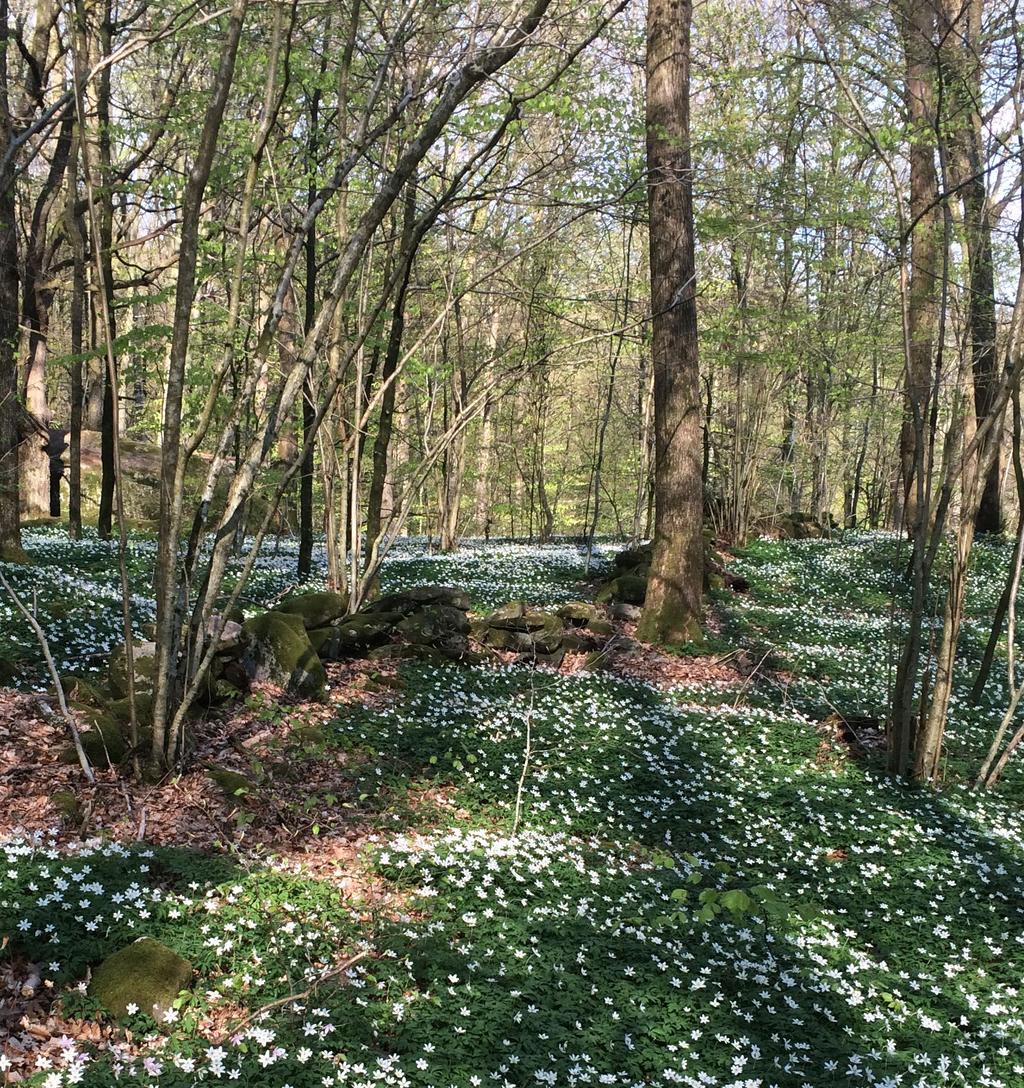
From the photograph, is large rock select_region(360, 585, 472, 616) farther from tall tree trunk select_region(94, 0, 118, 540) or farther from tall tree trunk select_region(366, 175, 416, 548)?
tall tree trunk select_region(94, 0, 118, 540)

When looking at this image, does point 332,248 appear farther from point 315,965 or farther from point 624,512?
point 624,512

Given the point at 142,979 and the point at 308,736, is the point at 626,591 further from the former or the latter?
the point at 142,979

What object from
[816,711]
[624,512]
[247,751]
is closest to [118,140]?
[247,751]

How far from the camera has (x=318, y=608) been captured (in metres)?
10.8

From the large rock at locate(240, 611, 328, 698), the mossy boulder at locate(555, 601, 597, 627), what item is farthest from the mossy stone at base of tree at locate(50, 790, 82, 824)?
the mossy boulder at locate(555, 601, 597, 627)

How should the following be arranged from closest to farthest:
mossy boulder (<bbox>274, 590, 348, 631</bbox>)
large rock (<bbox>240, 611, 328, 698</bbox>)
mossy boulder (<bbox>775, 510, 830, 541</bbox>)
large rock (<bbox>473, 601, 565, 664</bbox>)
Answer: large rock (<bbox>240, 611, 328, 698</bbox>)
mossy boulder (<bbox>274, 590, 348, 631</bbox>)
large rock (<bbox>473, 601, 565, 664</bbox>)
mossy boulder (<bbox>775, 510, 830, 541</bbox>)

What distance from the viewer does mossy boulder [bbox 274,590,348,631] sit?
34.4ft

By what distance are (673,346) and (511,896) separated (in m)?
9.15

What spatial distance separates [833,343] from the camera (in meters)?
24.1

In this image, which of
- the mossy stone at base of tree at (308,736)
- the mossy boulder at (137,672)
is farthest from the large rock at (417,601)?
the mossy boulder at (137,672)

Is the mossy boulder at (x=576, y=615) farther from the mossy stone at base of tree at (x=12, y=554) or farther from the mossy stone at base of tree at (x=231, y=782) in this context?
the mossy stone at base of tree at (x=12, y=554)

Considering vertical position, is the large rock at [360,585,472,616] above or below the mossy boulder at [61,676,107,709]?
above

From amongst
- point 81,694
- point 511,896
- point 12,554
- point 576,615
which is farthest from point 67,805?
point 576,615

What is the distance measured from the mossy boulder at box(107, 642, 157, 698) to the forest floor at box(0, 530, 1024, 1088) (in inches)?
27.3
